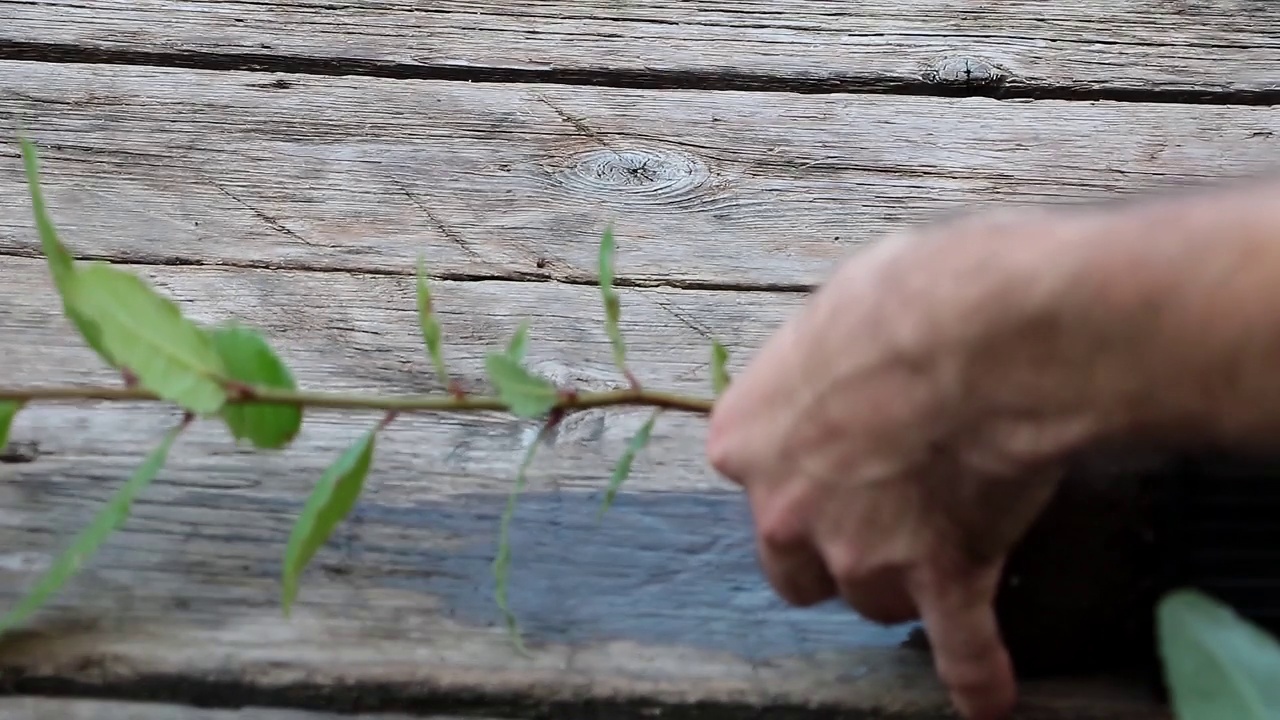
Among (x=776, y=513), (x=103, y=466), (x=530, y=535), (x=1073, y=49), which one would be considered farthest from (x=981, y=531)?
(x=1073, y=49)

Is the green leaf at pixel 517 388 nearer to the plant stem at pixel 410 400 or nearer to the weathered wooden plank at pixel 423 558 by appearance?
the plant stem at pixel 410 400

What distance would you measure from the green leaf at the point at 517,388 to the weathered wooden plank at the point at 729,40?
52 cm

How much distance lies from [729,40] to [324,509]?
27.6 inches

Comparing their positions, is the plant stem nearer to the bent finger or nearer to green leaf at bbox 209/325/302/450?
green leaf at bbox 209/325/302/450

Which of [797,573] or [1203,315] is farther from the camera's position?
[797,573]

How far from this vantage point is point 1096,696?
2.01ft

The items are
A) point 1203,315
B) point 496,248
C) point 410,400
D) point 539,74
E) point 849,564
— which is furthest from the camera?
point 539,74

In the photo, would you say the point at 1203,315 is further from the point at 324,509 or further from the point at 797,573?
the point at 324,509

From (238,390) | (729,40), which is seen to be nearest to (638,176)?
(729,40)

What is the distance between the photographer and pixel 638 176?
96 cm

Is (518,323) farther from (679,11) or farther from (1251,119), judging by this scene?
(1251,119)

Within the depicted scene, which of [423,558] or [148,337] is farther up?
[148,337]

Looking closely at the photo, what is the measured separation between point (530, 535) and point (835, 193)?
0.42 meters

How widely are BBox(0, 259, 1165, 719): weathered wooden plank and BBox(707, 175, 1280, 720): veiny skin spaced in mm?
67
